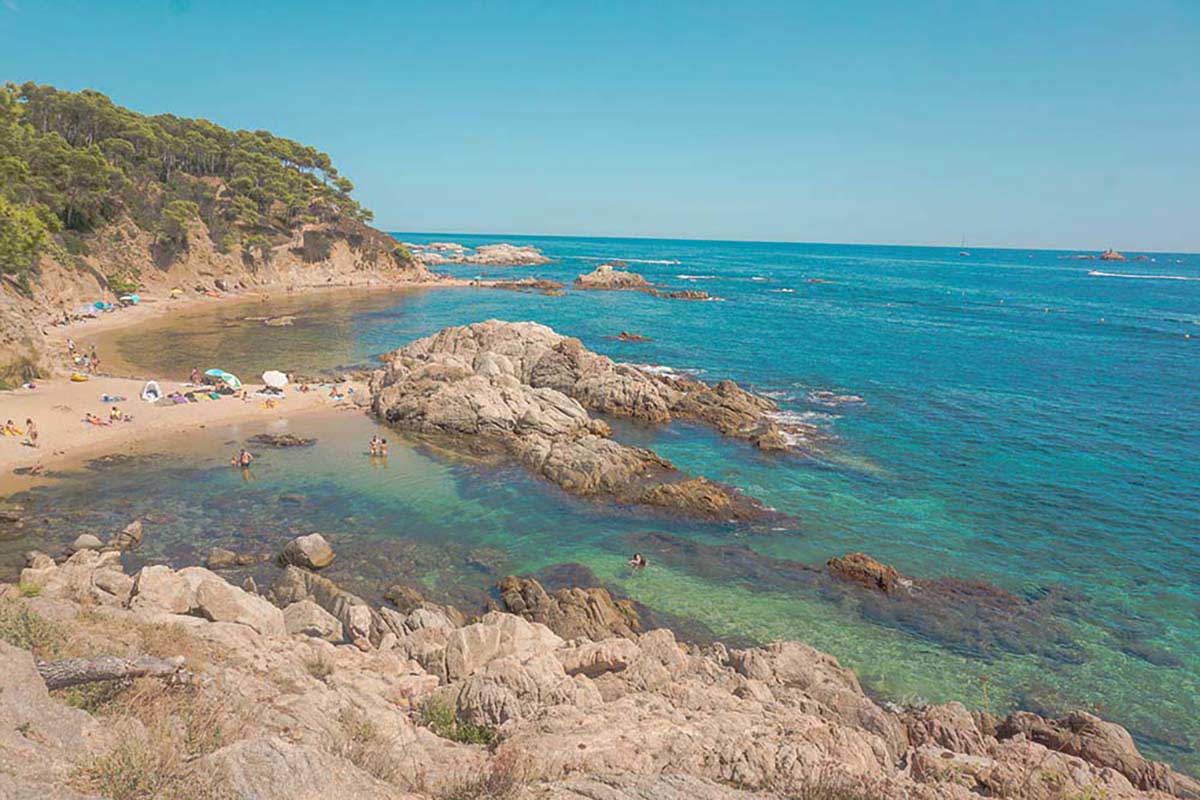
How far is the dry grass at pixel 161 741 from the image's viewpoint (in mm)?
6719

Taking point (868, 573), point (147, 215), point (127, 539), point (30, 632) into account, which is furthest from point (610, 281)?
point (30, 632)

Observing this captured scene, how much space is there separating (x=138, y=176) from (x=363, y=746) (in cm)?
9470

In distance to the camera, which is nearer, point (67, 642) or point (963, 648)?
point (67, 642)

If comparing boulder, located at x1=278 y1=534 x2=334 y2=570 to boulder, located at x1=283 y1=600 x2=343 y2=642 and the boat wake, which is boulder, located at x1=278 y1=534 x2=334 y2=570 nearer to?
boulder, located at x1=283 y1=600 x2=343 y2=642

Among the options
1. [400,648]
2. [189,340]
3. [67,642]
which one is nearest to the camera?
[67,642]

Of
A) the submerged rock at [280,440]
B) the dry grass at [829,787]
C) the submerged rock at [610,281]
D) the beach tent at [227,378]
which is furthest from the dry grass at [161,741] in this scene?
the submerged rock at [610,281]

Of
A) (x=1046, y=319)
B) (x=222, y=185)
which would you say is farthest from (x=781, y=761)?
(x=222, y=185)

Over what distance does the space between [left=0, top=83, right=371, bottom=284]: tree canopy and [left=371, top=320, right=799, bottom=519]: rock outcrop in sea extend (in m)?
34.1

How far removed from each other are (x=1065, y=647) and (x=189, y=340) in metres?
64.0

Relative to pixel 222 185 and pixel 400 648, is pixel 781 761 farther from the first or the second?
pixel 222 185

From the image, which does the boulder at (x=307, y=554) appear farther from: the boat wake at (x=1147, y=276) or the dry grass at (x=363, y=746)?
the boat wake at (x=1147, y=276)

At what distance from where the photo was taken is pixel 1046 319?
88.0m

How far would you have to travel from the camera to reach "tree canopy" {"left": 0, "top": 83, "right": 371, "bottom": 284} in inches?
2275

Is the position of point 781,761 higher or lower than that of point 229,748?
lower
